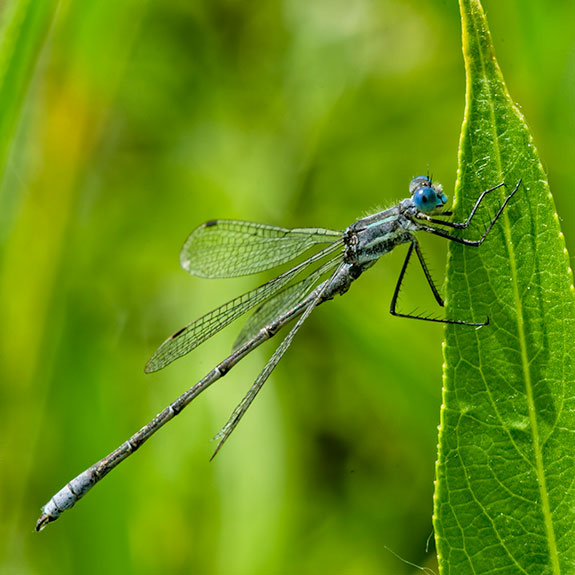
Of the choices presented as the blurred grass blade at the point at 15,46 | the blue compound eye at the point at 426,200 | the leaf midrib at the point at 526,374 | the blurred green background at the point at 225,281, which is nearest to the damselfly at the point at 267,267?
the blue compound eye at the point at 426,200

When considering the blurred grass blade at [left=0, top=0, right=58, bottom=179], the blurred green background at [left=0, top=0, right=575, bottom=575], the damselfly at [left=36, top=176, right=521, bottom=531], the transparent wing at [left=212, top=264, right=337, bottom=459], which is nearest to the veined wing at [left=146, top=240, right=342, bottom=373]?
the damselfly at [left=36, top=176, right=521, bottom=531]

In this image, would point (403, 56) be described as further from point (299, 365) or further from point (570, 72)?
point (299, 365)

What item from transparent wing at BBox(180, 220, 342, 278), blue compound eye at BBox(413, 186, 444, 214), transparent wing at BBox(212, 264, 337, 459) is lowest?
transparent wing at BBox(212, 264, 337, 459)

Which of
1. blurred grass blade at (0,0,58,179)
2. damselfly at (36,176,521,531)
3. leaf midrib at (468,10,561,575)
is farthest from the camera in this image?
damselfly at (36,176,521,531)

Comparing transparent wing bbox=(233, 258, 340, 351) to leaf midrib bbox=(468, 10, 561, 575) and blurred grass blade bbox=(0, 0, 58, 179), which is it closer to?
blurred grass blade bbox=(0, 0, 58, 179)

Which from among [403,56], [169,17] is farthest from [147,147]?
[403,56]

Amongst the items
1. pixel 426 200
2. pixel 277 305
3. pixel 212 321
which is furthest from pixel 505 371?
pixel 212 321

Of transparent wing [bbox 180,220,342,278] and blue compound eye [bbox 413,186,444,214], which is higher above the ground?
blue compound eye [bbox 413,186,444,214]
